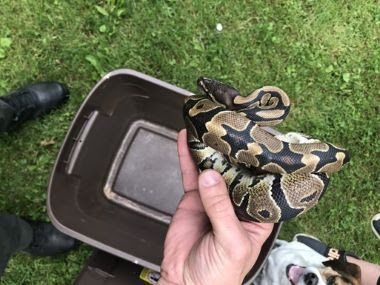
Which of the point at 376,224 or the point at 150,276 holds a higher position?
the point at 376,224

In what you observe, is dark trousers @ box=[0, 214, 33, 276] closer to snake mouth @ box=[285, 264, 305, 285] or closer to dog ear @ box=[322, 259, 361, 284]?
snake mouth @ box=[285, 264, 305, 285]

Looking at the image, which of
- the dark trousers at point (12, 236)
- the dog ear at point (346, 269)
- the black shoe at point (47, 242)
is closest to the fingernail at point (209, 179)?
the dog ear at point (346, 269)

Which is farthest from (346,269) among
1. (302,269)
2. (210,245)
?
(210,245)

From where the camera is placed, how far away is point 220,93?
225 cm

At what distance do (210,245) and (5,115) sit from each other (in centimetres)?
171

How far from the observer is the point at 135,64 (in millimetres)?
3396

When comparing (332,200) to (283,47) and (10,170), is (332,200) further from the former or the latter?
(10,170)

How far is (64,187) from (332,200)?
167 cm

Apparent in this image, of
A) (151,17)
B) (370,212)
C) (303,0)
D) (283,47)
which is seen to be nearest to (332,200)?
(370,212)

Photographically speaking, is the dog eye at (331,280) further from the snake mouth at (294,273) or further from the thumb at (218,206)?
the thumb at (218,206)

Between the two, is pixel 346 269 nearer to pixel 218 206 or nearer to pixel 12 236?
pixel 218 206

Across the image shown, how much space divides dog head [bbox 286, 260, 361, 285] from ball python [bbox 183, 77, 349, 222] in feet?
1.38

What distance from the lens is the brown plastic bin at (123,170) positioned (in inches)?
112

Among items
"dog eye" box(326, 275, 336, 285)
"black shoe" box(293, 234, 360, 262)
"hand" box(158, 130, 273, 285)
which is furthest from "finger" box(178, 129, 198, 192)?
"black shoe" box(293, 234, 360, 262)
